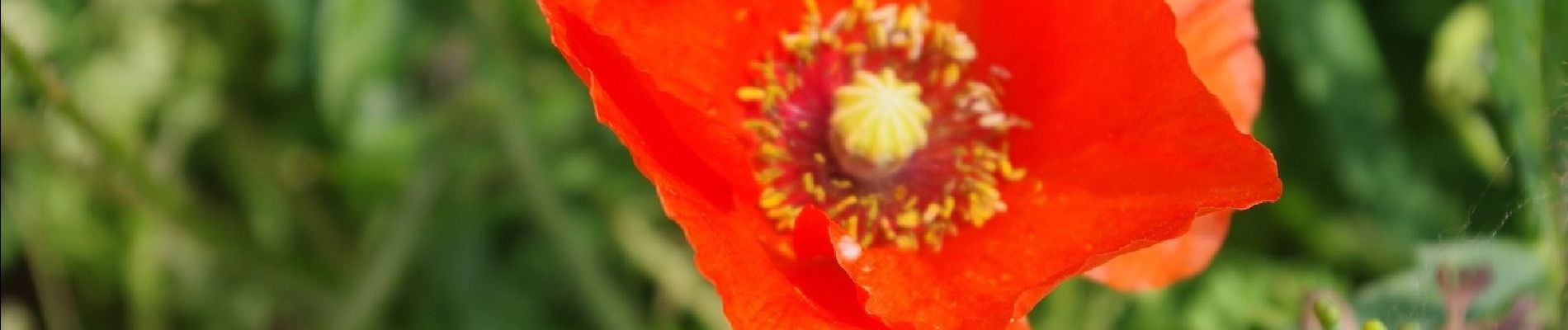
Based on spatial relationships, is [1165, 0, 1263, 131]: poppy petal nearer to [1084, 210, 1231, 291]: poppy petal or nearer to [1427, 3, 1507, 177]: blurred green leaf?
[1084, 210, 1231, 291]: poppy petal

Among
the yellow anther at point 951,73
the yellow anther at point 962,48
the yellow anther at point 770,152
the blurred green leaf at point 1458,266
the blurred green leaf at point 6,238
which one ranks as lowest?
the blurred green leaf at point 1458,266

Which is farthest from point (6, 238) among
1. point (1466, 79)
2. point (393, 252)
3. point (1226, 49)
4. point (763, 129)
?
point (1466, 79)

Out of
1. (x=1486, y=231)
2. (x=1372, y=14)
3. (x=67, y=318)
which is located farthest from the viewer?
(x=1372, y=14)

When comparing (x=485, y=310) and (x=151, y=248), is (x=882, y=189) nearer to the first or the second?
(x=485, y=310)

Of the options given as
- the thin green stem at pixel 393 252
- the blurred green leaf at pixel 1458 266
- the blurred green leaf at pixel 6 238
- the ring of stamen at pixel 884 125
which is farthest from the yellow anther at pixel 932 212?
the blurred green leaf at pixel 6 238

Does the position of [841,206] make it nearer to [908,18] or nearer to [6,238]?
[908,18]

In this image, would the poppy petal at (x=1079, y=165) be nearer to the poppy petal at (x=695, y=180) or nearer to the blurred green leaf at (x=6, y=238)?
the poppy petal at (x=695, y=180)

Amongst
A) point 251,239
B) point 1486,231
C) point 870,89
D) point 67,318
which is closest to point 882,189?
point 870,89

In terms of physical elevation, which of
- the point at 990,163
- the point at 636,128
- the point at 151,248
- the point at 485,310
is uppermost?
the point at 636,128
